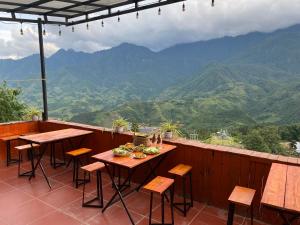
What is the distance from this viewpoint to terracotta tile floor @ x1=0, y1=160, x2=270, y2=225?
127 inches

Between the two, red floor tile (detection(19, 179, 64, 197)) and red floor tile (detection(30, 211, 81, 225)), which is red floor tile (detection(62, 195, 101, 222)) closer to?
red floor tile (detection(30, 211, 81, 225))

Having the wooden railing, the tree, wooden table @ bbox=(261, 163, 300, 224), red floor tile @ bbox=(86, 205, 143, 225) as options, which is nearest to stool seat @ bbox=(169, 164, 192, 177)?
the wooden railing

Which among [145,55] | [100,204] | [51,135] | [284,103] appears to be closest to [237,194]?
[100,204]

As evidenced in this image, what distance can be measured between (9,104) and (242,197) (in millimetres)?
8928

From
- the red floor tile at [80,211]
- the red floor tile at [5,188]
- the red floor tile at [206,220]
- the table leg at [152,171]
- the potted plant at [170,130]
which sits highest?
the potted plant at [170,130]

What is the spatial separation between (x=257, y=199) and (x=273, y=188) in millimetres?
1310

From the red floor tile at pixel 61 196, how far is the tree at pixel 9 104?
6008 mm

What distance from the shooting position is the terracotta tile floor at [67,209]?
3229 millimetres

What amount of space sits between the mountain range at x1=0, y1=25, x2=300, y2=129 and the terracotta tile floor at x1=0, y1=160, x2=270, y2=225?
167 cm

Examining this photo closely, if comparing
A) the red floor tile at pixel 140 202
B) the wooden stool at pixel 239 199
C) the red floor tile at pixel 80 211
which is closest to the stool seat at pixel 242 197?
the wooden stool at pixel 239 199

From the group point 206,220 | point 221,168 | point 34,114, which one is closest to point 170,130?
point 221,168

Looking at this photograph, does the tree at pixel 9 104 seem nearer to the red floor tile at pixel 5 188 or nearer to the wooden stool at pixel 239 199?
the red floor tile at pixel 5 188

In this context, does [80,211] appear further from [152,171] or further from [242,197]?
[242,197]

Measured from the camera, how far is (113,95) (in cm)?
6288
